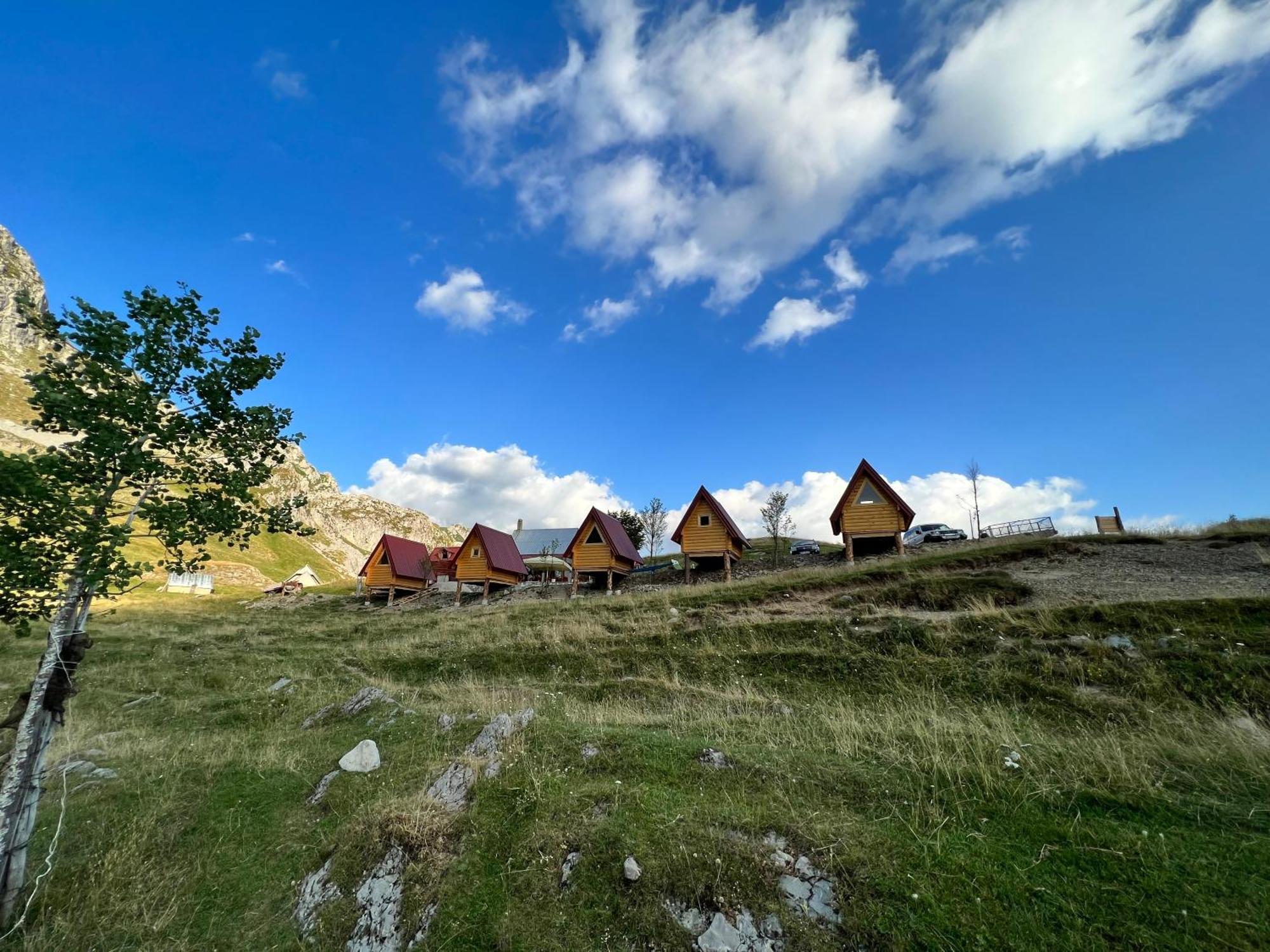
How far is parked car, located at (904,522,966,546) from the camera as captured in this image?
41281mm

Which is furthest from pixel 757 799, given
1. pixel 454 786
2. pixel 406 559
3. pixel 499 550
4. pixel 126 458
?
pixel 406 559

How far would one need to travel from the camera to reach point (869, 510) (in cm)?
3206

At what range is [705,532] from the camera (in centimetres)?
3394

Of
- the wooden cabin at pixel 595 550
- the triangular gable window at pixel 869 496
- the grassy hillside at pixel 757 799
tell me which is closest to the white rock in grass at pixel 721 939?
the grassy hillside at pixel 757 799

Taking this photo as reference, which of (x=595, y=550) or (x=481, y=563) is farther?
(x=481, y=563)

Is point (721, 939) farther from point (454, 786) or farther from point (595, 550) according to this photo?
point (595, 550)

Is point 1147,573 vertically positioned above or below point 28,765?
above

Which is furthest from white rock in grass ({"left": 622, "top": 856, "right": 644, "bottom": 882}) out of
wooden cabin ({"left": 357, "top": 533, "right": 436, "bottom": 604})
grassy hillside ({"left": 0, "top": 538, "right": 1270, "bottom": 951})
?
wooden cabin ({"left": 357, "top": 533, "right": 436, "bottom": 604})

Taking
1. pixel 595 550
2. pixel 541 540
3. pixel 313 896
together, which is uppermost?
pixel 541 540

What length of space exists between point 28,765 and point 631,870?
7.53 metres

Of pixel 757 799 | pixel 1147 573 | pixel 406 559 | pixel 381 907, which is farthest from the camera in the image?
pixel 406 559

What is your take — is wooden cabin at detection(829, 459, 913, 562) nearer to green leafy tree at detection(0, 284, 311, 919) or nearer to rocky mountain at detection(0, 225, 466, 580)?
green leafy tree at detection(0, 284, 311, 919)

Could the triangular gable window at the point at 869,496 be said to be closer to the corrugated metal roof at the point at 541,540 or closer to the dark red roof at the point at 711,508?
the dark red roof at the point at 711,508

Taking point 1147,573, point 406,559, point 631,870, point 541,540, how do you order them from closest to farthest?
1. point 631,870
2. point 1147,573
3. point 406,559
4. point 541,540
